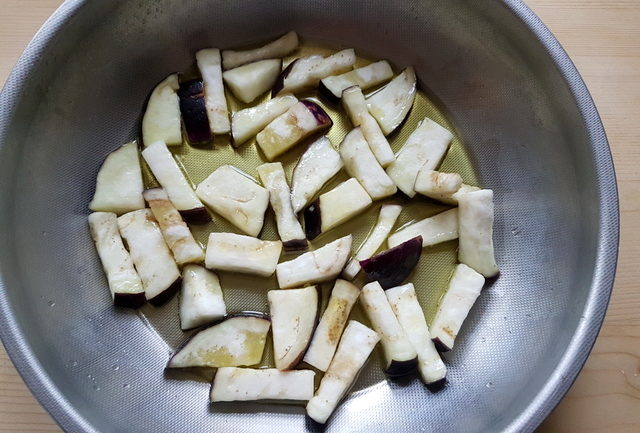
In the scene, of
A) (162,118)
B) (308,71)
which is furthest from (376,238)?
(162,118)

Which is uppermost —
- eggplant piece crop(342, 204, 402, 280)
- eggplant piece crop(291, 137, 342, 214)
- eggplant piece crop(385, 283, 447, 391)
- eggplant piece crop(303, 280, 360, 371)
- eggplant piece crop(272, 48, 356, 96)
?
eggplant piece crop(272, 48, 356, 96)

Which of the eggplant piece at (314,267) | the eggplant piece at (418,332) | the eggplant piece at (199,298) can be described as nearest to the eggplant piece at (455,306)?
the eggplant piece at (418,332)

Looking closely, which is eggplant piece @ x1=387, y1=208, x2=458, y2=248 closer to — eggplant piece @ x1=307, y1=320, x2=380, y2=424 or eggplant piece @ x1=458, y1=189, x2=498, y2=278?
→ eggplant piece @ x1=458, y1=189, x2=498, y2=278

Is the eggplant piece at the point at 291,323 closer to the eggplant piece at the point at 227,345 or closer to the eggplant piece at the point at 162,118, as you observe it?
the eggplant piece at the point at 227,345

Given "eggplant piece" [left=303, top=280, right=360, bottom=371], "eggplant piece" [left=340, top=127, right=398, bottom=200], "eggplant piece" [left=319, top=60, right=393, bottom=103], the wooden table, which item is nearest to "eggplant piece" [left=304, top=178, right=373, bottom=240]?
"eggplant piece" [left=340, top=127, right=398, bottom=200]

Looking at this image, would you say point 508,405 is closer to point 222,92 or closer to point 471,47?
point 471,47

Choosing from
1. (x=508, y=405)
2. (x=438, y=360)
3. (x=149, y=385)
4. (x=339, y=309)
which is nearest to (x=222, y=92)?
(x=339, y=309)
